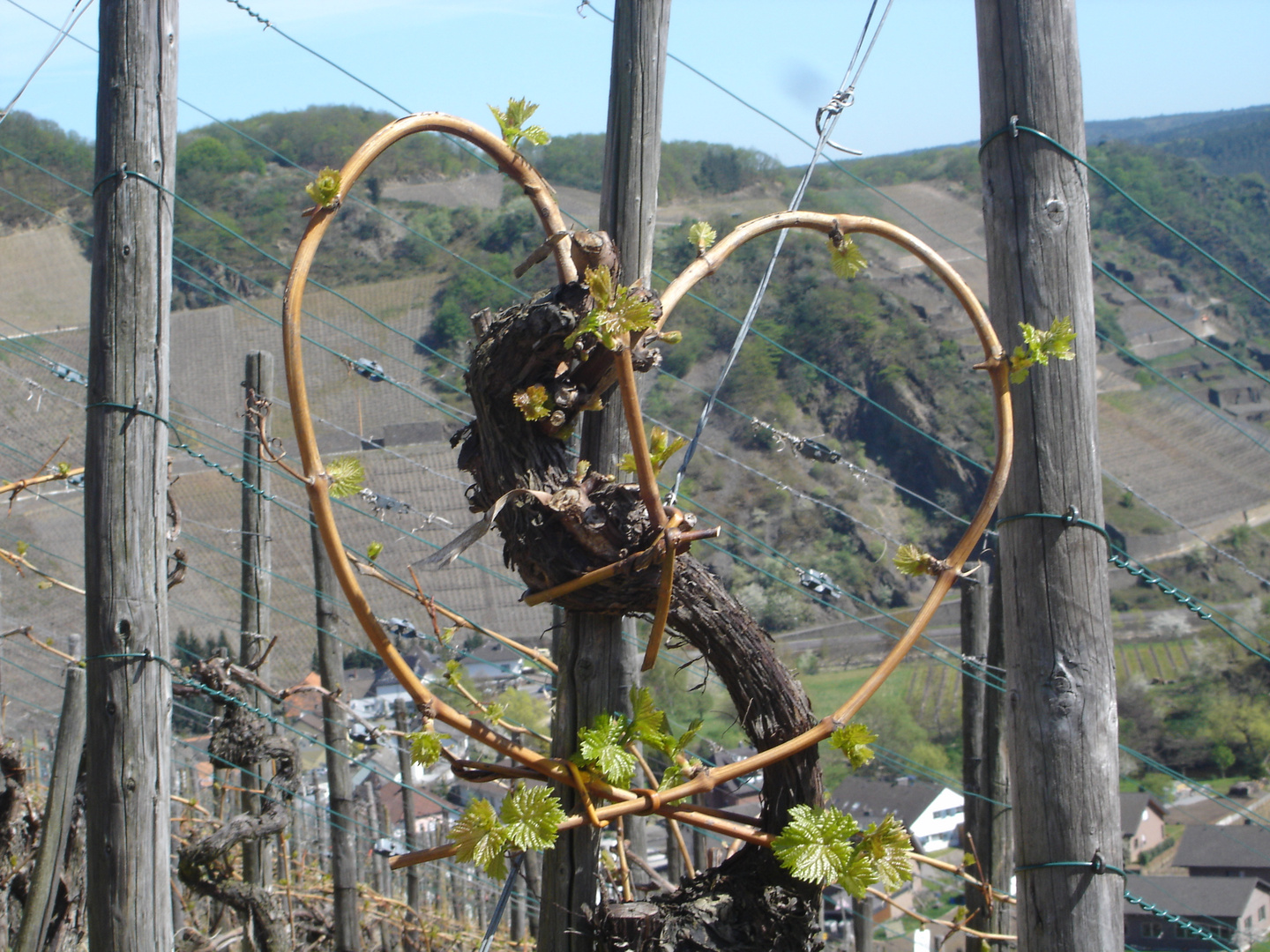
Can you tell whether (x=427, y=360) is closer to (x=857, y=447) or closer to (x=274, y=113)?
(x=857, y=447)

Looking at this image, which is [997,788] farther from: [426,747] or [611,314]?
[611,314]

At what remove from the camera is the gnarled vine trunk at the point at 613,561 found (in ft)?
5.41

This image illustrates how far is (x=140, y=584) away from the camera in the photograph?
2693 millimetres

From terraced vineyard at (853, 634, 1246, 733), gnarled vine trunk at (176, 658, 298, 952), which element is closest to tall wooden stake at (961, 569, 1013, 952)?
gnarled vine trunk at (176, 658, 298, 952)

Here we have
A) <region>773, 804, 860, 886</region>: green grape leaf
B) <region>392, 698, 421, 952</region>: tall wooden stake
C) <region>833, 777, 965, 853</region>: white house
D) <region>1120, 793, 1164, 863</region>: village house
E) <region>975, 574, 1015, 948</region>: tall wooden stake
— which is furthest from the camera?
<region>1120, 793, 1164, 863</region>: village house

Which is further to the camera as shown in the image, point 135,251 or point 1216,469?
point 1216,469

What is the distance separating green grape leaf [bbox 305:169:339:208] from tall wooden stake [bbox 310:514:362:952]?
462cm

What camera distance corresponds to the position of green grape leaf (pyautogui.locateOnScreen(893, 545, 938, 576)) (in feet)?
6.56

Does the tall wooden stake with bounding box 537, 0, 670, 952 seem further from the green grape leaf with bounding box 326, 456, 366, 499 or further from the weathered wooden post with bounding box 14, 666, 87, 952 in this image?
the weathered wooden post with bounding box 14, 666, 87, 952

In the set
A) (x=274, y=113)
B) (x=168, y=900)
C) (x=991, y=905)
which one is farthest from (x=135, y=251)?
(x=274, y=113)

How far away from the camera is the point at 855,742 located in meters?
1.76

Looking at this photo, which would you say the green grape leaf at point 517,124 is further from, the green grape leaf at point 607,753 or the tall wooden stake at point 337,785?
the tall wooden stake at point 337,785

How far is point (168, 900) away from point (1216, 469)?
56.8 m

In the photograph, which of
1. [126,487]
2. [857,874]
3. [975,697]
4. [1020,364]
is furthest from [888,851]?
[975,697]
